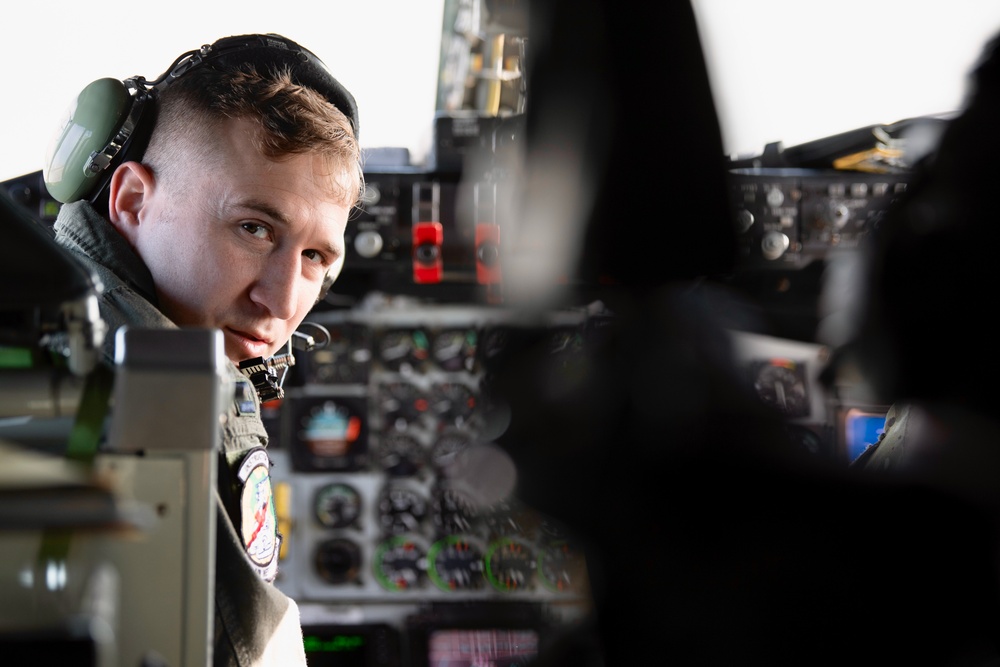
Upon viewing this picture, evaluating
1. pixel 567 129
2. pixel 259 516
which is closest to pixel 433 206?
pixel 259 516

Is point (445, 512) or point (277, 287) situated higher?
point (277, 287)

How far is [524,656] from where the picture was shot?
322cm

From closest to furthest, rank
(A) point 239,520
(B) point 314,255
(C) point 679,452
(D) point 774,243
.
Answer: (C) point 679,452 → (A) point 239,520 → (B) point 314,255 → (D) point 774,243

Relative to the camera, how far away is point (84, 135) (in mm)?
1236

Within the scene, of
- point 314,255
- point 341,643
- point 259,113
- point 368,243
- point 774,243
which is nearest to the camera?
point 259,113

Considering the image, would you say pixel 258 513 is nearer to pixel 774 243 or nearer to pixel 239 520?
pixel 239 520

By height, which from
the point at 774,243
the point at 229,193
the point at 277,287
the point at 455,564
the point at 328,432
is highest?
the point at 774,243

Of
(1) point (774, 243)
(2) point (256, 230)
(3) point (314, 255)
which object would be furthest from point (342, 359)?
(2) point (256, 230)

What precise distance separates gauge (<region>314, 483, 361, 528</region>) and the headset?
7.47 ft

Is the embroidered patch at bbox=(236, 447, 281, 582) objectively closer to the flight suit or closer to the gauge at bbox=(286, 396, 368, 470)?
the flight suit

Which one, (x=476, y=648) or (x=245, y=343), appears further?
(x=476, y=648)

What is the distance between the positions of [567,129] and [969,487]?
0.33 m

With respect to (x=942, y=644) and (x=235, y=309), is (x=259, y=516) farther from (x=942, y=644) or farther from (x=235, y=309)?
(x=942, y=644)

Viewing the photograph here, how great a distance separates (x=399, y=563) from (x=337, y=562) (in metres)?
0.24
